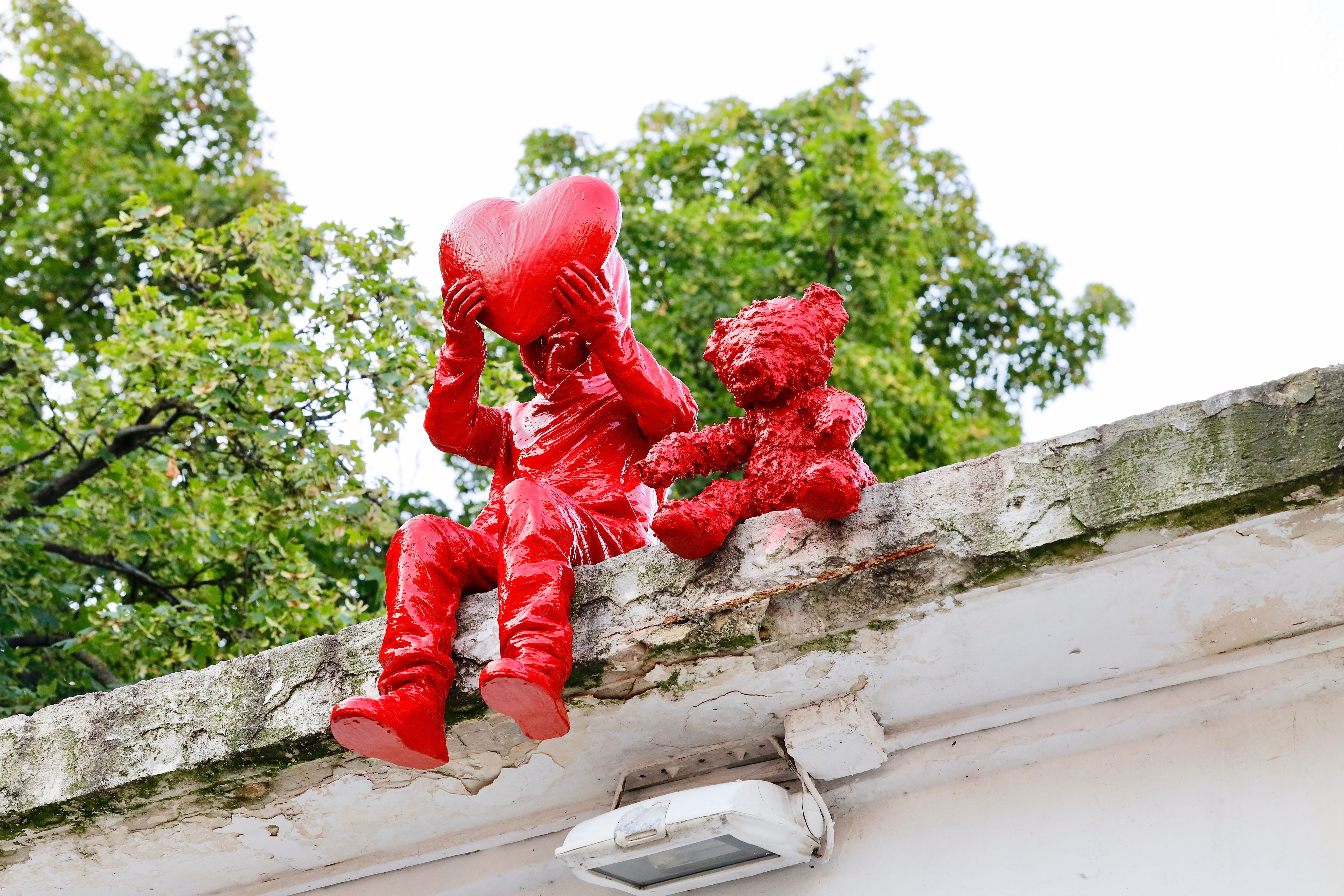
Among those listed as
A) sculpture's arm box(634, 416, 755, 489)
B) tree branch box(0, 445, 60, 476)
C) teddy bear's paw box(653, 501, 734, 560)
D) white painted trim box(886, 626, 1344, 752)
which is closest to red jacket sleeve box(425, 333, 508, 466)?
sculpture's arm box(634, 416, 755, 489)

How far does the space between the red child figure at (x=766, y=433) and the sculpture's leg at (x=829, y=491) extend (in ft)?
0.04

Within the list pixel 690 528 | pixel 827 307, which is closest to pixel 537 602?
pixel 690 528

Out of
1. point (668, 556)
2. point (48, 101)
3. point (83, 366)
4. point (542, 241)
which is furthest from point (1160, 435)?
point (48, 101)

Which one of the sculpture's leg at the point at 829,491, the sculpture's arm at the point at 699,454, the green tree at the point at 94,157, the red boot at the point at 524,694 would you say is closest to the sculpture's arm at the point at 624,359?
the sculpture's arm at the point at 699,454

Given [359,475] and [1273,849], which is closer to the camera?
[1273,849]

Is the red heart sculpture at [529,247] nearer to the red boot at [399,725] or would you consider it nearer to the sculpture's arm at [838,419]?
the sculpture's arm at [838,419]

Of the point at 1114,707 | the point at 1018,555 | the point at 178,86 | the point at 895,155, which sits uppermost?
the point at 178,86

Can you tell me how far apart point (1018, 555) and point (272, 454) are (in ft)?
14.4

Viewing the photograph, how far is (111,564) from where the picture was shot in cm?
612

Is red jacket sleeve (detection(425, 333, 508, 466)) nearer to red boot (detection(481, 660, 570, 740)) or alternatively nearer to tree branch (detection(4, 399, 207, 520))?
red boot (detection(481, 660, 570, 740))

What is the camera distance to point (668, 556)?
2631 millimetres

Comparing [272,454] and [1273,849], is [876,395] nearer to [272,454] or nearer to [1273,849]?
[272,454]

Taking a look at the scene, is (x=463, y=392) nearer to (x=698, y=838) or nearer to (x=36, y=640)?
(x=698, y=838)

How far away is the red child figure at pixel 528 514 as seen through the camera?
2.44 meters
